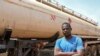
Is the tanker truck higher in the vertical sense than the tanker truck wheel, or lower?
higher

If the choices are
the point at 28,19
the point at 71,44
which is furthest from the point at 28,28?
the point at 71,44

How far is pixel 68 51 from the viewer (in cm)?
510

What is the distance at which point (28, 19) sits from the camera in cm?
929

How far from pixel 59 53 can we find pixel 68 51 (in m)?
0.23

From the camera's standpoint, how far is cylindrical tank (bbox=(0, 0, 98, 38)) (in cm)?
813

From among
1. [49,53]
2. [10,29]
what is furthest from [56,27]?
[10,29]

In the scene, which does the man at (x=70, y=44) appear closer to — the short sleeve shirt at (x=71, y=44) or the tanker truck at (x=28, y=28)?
the short sleeve shirt at (x=71, y=44)

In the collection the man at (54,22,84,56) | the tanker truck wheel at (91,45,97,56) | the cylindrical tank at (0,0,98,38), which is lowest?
the tanker truck wheel at (91,45,97,56)

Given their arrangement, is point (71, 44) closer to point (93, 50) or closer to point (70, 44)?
point (70, 44)

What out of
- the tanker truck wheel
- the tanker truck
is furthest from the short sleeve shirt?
the tanker truck wheel

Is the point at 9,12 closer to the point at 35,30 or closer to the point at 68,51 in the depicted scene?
the point at 35,30

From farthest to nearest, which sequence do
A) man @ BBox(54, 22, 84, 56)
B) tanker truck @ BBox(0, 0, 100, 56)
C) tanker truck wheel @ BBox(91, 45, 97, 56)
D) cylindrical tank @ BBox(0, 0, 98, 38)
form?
tanker truck wheel @ BBox(91, 45, 97, 56) < tanker truck @ BBox(0, 0, 100, 56) < cylindrical tank @ BBox(0, 0, 98, 38) < man @ BBox(54, 22, 84, 56)

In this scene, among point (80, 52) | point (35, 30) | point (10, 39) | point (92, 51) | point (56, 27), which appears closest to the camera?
point (80, 52)

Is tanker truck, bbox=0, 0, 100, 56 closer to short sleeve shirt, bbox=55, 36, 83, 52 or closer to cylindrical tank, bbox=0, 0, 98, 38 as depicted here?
cylindrical tank, bbox=0, 0, 98, 38
